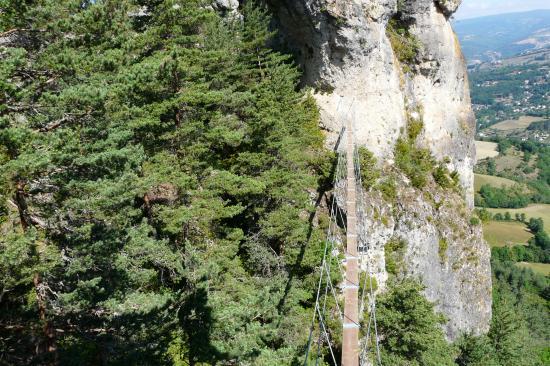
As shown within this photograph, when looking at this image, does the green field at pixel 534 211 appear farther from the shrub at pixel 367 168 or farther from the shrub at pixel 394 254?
the shrub at pixel 367 168

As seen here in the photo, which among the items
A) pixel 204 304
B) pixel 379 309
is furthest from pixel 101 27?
pixel 379 309

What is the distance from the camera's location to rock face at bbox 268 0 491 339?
2158cm

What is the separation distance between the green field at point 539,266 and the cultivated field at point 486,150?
5789 cm

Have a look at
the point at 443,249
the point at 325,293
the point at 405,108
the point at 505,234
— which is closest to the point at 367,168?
the point at 405,108

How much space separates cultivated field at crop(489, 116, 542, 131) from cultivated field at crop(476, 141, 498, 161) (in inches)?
1365

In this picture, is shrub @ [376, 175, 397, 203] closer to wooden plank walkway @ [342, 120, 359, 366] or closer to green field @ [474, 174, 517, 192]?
wooden plank walkway @ [342, 120, 359, 366]

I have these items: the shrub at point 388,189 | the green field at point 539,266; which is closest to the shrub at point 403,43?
the shrub at point 388,189

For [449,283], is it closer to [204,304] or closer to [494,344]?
[494,344]

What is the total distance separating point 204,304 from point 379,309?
387 inches

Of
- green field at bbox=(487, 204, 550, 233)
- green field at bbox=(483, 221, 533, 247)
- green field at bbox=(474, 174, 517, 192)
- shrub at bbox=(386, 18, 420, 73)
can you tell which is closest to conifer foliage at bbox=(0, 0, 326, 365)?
shrub at bbox=(386, 18, 420, 73)

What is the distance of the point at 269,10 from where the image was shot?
23328mm

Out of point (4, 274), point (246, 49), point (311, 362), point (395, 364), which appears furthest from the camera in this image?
point (246, 49)

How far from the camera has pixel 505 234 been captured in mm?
75812

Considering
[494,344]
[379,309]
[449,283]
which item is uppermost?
[379,309]
